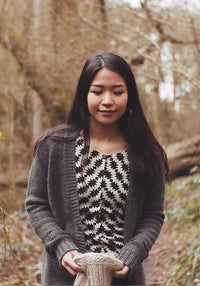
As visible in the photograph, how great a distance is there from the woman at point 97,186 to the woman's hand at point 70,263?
22 mm

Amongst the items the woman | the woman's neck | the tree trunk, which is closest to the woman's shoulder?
the woman

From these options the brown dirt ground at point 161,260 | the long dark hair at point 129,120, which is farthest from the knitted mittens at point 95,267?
the brown dirt ground at point 161,260

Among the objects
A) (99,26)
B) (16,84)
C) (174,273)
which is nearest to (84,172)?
(174,273)

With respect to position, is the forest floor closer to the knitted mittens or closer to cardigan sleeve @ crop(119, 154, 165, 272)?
cardigan sleeve @ crop(119, 154, 165, 272)

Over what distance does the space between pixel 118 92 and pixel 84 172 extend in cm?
45

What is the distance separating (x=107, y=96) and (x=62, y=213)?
65cm

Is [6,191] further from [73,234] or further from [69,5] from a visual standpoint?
[73,234]

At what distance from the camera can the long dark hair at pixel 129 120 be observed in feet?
7.44

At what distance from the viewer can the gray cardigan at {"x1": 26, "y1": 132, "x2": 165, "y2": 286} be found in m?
2.17

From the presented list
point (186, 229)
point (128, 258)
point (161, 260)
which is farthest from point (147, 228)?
point (186, 229)

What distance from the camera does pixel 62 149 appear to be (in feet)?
7.51

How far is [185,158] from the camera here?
6559mm

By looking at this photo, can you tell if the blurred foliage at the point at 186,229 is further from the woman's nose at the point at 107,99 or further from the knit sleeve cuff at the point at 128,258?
the woman's nose at the point at 107,99

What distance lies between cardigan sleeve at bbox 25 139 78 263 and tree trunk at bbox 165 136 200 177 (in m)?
4.42
